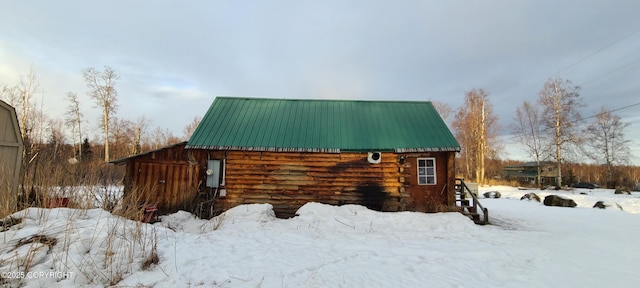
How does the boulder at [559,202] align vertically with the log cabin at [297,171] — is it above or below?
below

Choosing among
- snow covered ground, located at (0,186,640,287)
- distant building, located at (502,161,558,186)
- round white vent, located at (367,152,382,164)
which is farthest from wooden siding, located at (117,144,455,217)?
distant building, located at (502,161,558,186)

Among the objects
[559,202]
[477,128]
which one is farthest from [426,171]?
[477,128]

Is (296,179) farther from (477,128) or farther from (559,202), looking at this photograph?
(477,128)

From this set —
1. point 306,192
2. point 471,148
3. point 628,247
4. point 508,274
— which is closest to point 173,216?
point 306,192

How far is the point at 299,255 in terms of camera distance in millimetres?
6273

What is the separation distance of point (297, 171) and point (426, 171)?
5.54 m

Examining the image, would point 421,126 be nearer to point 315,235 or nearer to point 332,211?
point 332,211

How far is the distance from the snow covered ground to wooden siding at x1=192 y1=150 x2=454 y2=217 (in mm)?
2420

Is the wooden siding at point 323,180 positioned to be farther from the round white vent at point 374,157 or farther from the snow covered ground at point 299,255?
the snow covered ground at point 299,255

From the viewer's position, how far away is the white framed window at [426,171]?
12.5 metres

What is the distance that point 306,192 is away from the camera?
Answer: 486 inches

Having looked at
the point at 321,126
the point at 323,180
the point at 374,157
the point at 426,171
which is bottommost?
the point at 323,180

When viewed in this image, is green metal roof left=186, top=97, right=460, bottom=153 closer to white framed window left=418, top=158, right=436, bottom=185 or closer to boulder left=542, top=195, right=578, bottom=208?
white framed window left=418, top=158, right=436, bottom=185

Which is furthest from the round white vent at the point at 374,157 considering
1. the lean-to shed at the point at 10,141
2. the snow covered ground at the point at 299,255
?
the lean-to shed at the point at 10,141
